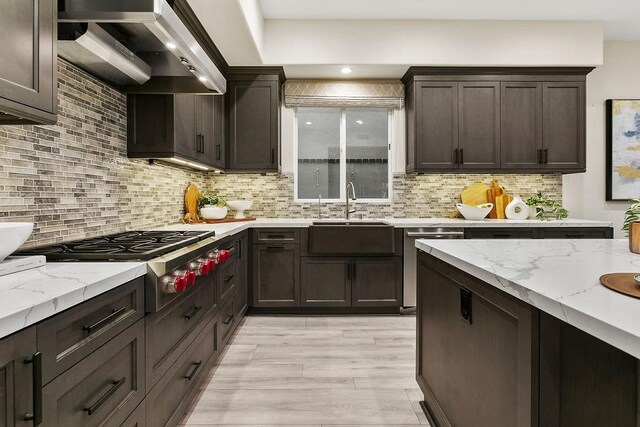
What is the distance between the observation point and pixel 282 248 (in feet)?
11.6

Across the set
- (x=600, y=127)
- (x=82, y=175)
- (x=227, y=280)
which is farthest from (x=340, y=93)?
(x=600, y=127)

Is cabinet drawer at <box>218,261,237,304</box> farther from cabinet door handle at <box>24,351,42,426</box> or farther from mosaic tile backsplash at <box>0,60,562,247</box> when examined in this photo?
cabinet door handle at <box>24,351,42,426</box>

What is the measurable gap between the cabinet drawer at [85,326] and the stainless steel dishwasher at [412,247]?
8.49 ft

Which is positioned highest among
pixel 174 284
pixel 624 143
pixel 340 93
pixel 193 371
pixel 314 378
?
pixel 340 93

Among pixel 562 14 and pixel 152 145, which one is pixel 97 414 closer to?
pixel 152 145

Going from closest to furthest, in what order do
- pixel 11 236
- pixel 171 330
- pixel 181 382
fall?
1. pixel 11 236
2. pixel 171 330
3. pixel 181 382

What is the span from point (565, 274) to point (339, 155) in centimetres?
331

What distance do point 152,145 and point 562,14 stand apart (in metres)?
3.90

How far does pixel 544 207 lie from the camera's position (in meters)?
4.02

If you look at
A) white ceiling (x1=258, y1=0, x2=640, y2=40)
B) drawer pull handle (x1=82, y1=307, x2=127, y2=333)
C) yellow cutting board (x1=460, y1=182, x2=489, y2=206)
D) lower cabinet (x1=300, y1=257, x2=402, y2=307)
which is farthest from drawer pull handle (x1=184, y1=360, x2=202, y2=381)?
yellow cutting board (x1=460, y1=182, x2=489, y2=206)

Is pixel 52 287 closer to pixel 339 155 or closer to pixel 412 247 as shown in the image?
pixel 412 247

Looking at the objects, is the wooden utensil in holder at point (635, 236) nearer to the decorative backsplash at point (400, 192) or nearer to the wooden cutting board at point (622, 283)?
the wooden cutting board at point (622, 283)

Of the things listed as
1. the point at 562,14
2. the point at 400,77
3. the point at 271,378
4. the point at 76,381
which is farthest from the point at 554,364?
the point at 562,14

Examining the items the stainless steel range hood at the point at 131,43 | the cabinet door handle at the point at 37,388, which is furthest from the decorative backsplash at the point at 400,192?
the cabinet door handle at the point at 37,388
